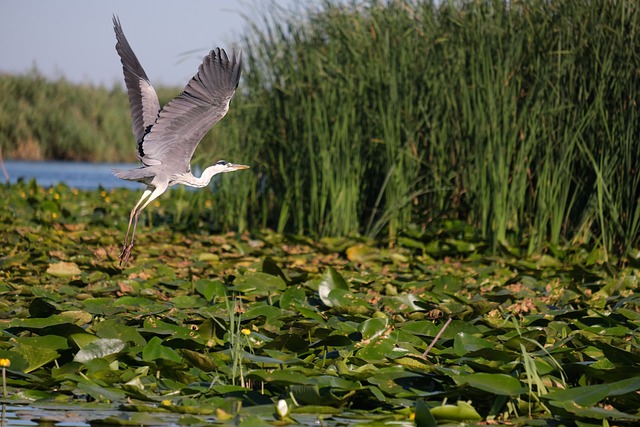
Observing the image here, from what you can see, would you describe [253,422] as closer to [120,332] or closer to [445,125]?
[120,332]

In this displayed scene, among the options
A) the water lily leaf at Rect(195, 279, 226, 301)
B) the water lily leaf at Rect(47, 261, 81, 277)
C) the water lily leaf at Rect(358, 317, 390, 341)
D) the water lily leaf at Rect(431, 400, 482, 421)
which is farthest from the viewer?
the water lily leaf at Rect(47, 261, 81, 277)

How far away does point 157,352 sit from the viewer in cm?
350

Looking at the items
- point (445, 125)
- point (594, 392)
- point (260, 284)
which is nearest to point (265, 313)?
point (260, 284)

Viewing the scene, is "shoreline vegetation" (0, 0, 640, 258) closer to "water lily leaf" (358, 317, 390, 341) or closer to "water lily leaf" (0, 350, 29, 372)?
"water lily leaf" (358, 317, 390, 341)

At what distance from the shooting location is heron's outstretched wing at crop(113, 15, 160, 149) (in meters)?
5.27

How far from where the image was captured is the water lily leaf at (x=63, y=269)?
5.24 meters

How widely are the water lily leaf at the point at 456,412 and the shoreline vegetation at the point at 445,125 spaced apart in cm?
370

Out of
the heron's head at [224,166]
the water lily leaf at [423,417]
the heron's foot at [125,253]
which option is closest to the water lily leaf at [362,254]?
the heron's head at [224,166]

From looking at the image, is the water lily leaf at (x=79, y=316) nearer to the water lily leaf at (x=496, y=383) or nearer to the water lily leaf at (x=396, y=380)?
the water lily leaf at (x=396, y=380)

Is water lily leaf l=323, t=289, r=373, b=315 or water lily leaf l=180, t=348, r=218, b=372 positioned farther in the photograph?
water lily leaf l=323, t=289, r=373, b=315

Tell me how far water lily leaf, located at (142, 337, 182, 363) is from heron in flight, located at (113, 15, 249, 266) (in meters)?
1.63

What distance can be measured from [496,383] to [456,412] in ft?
0.62

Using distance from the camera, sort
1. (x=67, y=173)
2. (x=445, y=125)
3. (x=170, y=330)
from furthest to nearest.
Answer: (x=67, y=173)
(x=445, y=125)
(x=170, y=330)

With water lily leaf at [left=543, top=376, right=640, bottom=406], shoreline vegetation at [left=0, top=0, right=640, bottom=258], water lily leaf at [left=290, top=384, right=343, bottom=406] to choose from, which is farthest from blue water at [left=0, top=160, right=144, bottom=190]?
water lily leaf at [left=543, top=376, right=640, bottom=406]
